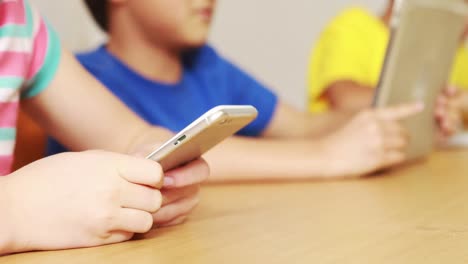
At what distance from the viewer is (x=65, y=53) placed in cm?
67

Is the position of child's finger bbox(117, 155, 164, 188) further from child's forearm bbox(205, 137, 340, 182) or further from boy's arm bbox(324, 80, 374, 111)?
boy's arm bbox(324, 80, 374, 111)

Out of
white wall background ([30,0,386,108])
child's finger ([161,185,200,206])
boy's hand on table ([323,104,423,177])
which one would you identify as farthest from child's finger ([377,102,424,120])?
white wall background ([30,0,386,108])

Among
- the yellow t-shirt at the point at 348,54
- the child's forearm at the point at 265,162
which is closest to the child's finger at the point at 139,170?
the child's forearm at the point at 265,162

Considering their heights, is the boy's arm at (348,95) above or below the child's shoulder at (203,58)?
below

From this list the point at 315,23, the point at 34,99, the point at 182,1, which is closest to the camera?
the point at 34,99

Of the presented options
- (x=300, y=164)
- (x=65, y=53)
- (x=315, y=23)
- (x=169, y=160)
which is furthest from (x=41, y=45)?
(x=315, y=23)

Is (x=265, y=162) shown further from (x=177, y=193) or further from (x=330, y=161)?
(x=177, y=193)

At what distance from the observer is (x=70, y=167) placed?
0.47m

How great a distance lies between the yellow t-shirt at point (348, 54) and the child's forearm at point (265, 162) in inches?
22.6

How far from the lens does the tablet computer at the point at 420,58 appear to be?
2.89 feet

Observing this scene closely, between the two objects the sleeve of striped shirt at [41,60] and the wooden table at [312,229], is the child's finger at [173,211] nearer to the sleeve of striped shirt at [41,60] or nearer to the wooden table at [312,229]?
the wooden table at [312,229]

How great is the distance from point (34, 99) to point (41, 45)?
0.05 metres

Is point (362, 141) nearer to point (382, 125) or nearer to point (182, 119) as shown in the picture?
point (382, 125)

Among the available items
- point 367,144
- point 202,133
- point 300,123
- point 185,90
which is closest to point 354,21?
point 300,123
